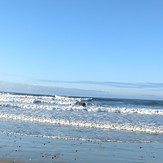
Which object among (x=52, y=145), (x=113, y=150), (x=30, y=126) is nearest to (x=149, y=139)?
(x=113, y=150)

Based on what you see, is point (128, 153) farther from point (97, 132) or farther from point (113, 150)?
point (97, 132)

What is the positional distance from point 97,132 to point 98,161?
6489 mm

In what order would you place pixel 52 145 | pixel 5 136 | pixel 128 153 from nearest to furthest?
pixel 128 153 → pixel 52 145 → pixel 5 136

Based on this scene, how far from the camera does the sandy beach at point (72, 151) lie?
11.3 metres

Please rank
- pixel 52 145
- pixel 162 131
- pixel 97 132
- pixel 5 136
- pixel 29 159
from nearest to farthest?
1. pixel 29 159
2. pixel 52 145
3. pixel 5 136
4. pixel 97 132
5. pixel 162 131

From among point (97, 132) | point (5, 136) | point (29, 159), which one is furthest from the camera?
point (97, 132)

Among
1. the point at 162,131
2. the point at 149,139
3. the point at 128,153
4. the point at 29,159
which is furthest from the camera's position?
the point at 162,131

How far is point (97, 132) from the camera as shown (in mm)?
17656

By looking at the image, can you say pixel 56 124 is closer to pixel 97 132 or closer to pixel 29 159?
pixel 97 132

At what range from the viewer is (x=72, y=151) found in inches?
493

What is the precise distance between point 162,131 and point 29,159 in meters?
10.1

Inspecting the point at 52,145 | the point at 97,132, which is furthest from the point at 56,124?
the point at 52,145

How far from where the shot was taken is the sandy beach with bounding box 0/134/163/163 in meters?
11.3

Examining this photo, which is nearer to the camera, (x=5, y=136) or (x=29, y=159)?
(x=29, y=159)
